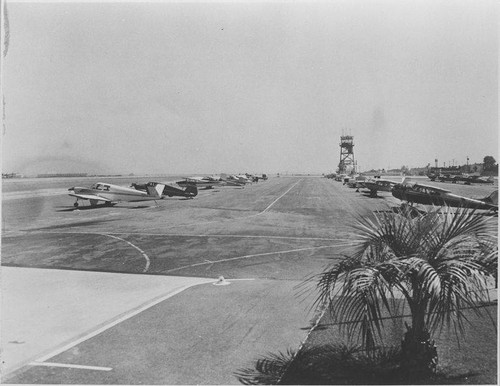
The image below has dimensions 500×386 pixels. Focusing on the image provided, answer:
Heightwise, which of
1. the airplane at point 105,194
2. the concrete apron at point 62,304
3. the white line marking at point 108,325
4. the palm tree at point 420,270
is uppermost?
the palm tree at point 420,270

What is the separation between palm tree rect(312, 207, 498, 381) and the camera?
4.23 m

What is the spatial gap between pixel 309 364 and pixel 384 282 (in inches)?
84.6

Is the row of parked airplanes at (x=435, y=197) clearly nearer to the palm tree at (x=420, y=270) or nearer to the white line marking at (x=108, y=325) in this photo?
the white line marking at (x=108, y=325)

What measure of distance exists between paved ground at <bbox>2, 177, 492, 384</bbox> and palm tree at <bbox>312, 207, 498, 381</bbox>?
2283 millimetres

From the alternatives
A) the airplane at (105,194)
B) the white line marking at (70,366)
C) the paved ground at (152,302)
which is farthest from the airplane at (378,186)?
the white line marking at (70,366)

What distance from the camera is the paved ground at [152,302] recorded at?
5.86 meters

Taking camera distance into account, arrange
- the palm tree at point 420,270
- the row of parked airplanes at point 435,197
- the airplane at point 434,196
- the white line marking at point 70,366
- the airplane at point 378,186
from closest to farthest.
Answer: the palm tree at point 420,270, the white line marking at point 70,366, the row of parked airplanes at point 435,197, the airplane at point 434,196, the airplane at point 378,186

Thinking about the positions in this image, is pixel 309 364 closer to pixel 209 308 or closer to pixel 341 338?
pixel 341 338

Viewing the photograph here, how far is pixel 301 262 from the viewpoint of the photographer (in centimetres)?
1284

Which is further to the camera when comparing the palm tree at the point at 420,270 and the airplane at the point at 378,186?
the airplane at the point at 378,186

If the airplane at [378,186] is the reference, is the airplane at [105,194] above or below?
below

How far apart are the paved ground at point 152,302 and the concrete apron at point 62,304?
0.09 feet

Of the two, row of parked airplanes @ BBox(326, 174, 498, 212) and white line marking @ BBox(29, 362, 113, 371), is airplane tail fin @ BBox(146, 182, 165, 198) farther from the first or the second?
white line marking @ BBox(29, 362, 113, 371)

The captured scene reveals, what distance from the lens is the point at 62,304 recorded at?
8.68 m
